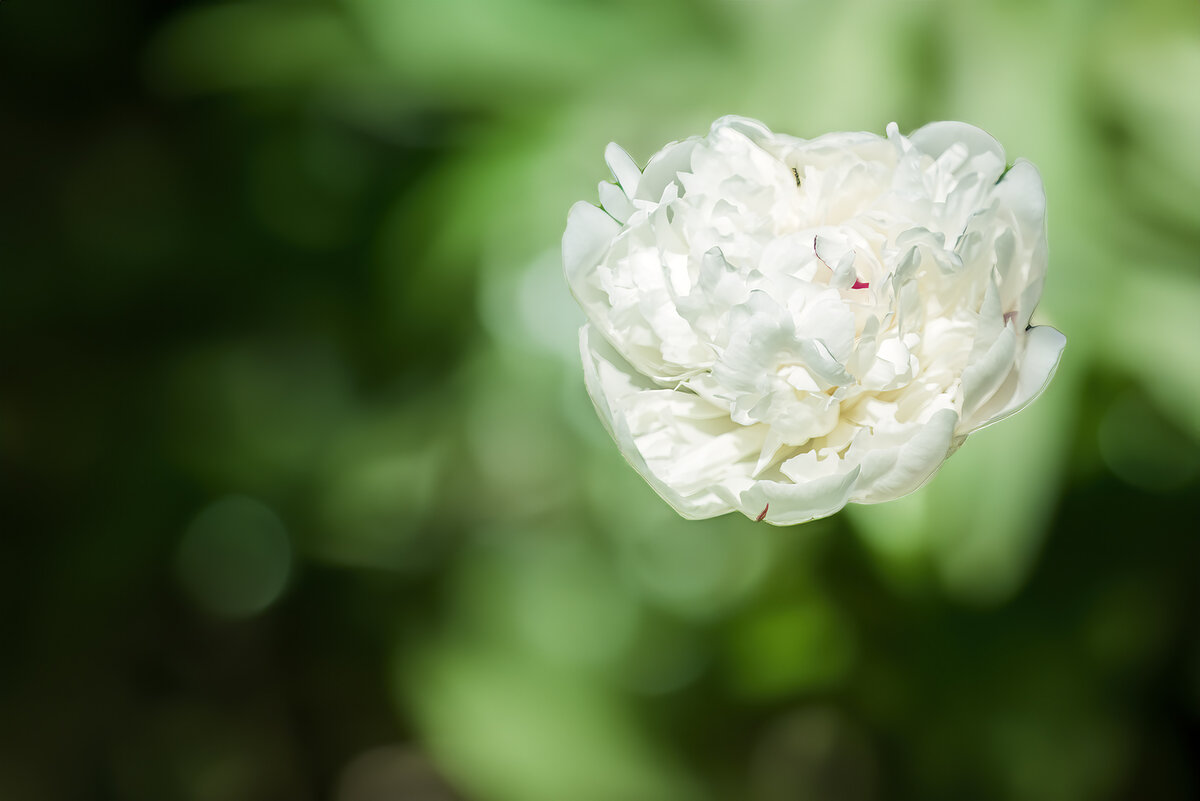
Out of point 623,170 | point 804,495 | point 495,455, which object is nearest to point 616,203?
point 623,170

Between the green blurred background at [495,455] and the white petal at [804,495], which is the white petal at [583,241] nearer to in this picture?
the white petal at [804,495]

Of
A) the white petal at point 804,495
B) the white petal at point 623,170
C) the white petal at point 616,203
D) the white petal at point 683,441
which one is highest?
the white petal at point 623,170

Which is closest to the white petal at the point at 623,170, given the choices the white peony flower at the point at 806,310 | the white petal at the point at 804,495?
the white peony flower at the point at 806,310

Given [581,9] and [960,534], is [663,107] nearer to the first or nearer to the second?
[581,9]

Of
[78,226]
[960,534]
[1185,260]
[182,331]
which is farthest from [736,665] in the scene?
[78,226]

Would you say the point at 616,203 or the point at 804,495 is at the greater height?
the point at 616,203

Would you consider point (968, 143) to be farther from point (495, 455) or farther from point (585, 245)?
point (495, 455)
